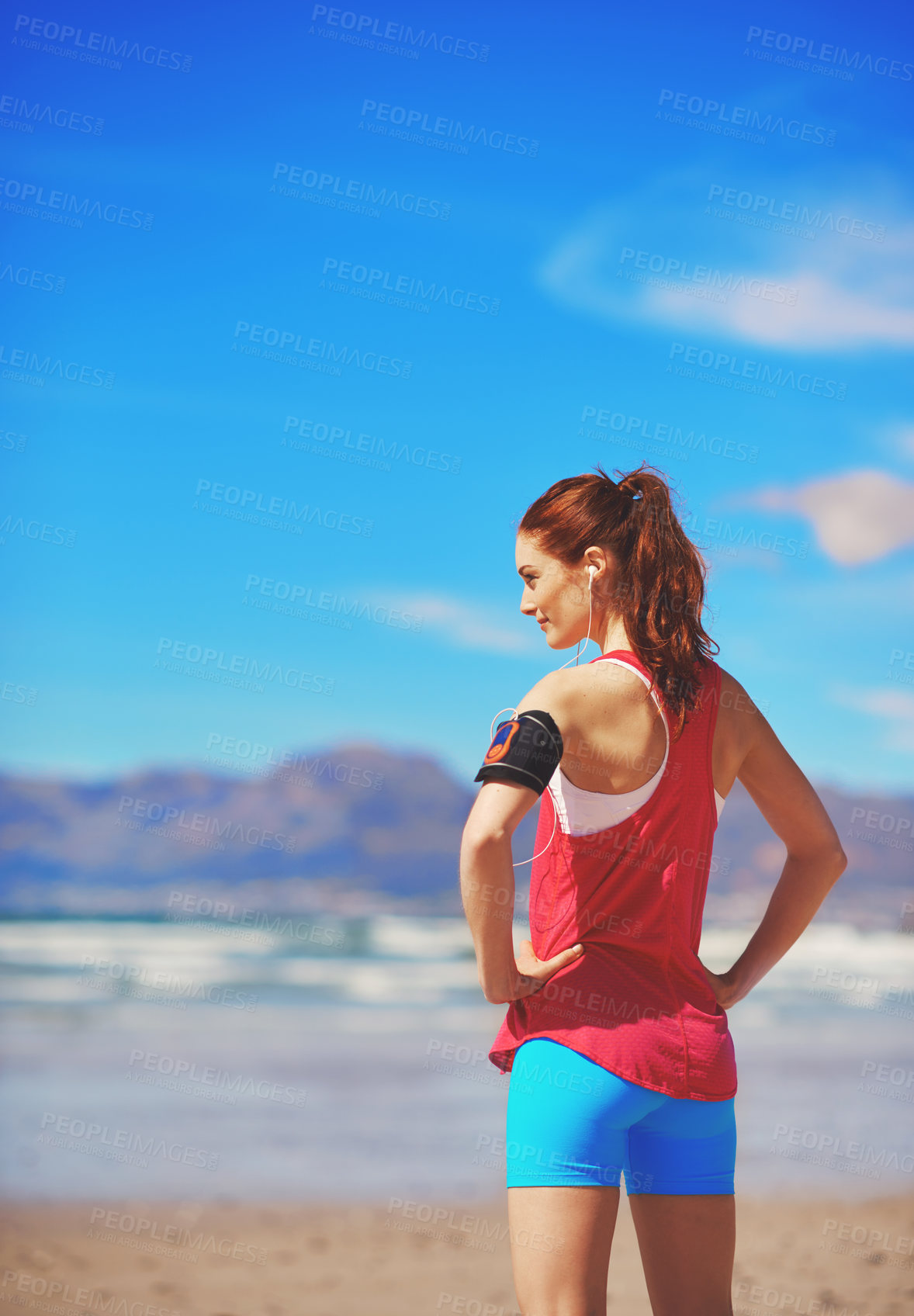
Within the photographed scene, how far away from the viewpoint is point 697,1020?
1845 millimetres

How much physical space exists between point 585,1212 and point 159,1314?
335 cm

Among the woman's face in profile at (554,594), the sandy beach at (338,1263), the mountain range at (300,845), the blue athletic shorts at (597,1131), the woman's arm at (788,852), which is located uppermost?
the mountain range at (300,845)

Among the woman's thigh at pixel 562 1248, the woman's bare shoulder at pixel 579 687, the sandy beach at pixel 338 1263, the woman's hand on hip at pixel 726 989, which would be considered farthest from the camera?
the sandy beach at pixel 338 1263

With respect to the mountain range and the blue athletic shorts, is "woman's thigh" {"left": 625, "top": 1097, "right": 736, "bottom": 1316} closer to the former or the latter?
the blue athletic shorts

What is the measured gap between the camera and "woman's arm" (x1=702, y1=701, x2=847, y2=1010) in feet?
A: 6.82

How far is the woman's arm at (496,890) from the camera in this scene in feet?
5.60

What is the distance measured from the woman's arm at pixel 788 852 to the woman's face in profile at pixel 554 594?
374 millimetres

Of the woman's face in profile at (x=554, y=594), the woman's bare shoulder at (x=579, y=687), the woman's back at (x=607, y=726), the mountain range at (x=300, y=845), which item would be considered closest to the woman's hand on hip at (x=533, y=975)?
the woman's back at (x=607, y=726)

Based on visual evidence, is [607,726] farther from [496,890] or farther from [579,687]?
[496,890]

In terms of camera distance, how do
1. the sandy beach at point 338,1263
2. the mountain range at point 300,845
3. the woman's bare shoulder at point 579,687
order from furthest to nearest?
the mountain range at point 300,845
the sandy beach at point 338,1263
the woman's bare shoulder at point 579,687

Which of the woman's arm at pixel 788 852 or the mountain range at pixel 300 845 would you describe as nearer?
the woman's arm at pixel 788 852

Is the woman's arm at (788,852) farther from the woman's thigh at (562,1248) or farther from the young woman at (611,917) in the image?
the woman's thigh at (562,1248)

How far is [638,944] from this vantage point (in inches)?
71.8

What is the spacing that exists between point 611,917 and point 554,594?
0.58m
